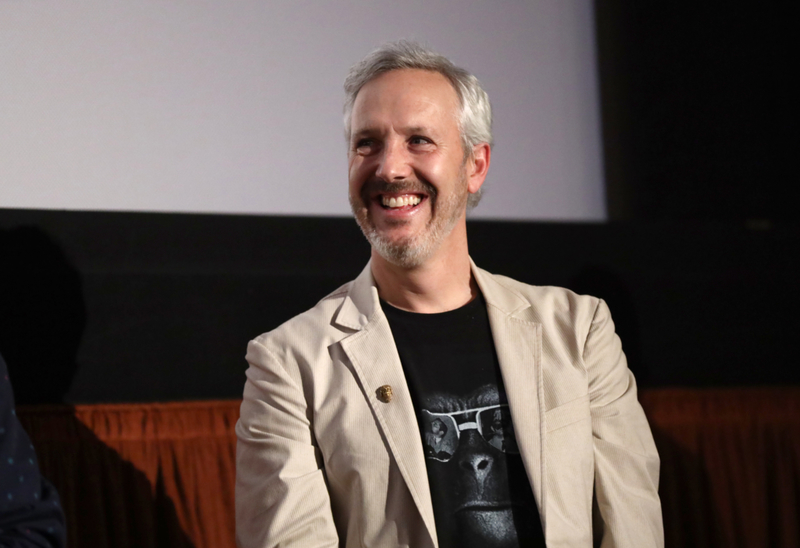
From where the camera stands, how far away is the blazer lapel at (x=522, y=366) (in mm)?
1321

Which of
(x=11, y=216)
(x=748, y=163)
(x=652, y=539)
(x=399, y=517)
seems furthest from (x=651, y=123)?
(x=11, y=216)

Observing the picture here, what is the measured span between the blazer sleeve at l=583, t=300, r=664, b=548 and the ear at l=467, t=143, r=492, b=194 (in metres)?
0.34

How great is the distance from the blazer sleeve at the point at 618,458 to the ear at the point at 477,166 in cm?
34

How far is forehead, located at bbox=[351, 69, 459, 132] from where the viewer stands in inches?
56.0

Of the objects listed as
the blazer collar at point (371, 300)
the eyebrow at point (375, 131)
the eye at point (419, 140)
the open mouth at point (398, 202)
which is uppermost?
the eyebrow at point (375, 131)

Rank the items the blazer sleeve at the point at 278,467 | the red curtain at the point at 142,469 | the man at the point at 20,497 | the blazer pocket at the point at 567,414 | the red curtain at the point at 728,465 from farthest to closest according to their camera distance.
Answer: the red curtain at the point at 728,465, the red curtain at the point at 142,469, the blazer pocket at the point at 567,414, the blazer sleeve at the point at 278,467, the man at the point at 20,497

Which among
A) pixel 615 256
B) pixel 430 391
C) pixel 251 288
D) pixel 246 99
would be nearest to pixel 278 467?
pixel 430 391

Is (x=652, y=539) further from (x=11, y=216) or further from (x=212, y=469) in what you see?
(x=11, y=216)

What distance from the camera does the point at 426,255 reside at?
56.4 inches

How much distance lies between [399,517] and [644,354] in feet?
3.55

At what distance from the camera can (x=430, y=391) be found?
54.5 inches

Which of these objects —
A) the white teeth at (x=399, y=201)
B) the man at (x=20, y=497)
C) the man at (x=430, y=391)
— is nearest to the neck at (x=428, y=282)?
the man at (x=430, y=391)

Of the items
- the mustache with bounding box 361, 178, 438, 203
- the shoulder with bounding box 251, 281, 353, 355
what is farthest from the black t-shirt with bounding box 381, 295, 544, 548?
the mustache with bounding box 361, 178, 438, 203

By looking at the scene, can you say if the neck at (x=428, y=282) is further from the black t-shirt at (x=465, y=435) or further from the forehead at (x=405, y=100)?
the forehead at (x=405, y=100)
